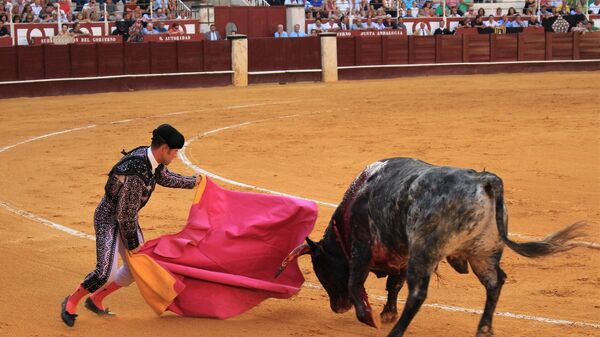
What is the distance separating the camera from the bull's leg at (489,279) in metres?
4.48

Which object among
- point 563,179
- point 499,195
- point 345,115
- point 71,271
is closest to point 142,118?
point 345,115

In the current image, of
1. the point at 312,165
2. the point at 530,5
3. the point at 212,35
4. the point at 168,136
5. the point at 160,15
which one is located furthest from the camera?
the point at 530,5

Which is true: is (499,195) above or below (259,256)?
above

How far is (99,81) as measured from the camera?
21422 millimetres

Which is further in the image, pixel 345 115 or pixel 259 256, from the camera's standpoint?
pixel 345 115

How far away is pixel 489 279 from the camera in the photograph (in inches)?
178

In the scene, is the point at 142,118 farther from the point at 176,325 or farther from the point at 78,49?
the point at 176,325

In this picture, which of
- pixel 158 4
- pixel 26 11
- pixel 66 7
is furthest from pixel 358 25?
pixel 26 11

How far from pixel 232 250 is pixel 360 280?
80 centimetres

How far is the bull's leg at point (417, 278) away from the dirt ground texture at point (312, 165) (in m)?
0.59

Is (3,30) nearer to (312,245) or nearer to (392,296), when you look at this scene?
(312,245)

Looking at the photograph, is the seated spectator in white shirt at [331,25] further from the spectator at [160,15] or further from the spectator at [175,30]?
the spectator at [160,15]

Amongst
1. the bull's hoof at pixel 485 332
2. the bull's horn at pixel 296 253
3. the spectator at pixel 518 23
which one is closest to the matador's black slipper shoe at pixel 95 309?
the bull's horn at pixel 296 253

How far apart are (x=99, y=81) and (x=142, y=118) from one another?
19.7 ft
